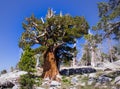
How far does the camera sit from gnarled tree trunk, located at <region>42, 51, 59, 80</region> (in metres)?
45.0

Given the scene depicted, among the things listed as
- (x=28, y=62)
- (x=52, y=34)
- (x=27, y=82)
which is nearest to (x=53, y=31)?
(x=52, y=34)

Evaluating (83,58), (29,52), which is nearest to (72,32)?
(29,52)

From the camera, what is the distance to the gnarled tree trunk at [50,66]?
44963 millimetres

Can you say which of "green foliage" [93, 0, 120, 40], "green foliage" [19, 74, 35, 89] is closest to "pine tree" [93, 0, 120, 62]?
"green foliage" [93, 0, 120, 40]

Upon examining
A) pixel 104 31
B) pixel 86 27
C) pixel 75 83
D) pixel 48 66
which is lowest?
pixel 75 83

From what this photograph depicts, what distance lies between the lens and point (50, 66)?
45812 mm

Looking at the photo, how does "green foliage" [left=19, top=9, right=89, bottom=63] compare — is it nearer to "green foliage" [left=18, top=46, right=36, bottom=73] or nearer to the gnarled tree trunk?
the gnarled tree trunk

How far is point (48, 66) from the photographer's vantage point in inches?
1812

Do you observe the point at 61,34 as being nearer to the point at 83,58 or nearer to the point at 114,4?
the point at 114,4

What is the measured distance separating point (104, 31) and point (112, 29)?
3.06 feet

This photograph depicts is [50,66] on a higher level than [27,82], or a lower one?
higher

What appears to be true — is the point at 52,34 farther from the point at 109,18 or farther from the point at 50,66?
the point at 109,18

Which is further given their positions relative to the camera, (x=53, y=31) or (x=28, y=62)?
(x=53, y=31)

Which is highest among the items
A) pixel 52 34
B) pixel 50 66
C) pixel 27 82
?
pixel 52 34
